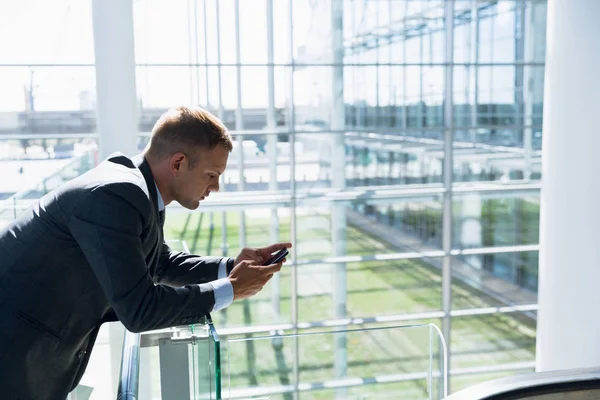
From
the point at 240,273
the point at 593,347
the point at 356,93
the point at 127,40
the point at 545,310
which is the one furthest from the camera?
the point at 356,93

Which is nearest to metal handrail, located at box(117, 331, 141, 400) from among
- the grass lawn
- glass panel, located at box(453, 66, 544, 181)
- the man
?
the man

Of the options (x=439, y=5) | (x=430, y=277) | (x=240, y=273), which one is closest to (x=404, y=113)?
(x=439, y=5)

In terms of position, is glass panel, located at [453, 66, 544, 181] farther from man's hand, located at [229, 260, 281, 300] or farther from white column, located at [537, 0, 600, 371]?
man's hand, located at [229, 260, 281, 300]

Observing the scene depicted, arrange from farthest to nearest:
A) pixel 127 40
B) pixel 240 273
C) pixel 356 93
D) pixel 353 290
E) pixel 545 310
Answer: pixel 353 290 < pixel 356 93 < pixel 545 310 < pixel 127 40 < pixel 240 273

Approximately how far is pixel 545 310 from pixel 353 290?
14.0 ft

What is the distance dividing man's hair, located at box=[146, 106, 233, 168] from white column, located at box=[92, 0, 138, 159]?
5.14 m

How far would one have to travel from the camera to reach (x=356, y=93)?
12.1 metres

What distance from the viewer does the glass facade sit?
38.0 feet

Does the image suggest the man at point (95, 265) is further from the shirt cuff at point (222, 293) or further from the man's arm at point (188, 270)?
the man's arm at point (188, 270)

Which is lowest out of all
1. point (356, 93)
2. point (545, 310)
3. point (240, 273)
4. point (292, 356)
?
point (292, 356)

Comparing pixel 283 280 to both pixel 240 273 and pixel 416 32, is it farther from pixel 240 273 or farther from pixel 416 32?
pixel 240 273

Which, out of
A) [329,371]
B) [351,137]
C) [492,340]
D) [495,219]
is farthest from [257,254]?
[492,340]

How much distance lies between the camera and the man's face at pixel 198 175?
2.72m

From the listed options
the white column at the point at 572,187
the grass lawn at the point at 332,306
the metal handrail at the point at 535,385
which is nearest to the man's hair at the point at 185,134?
the metal handrail at the point at 535,385
